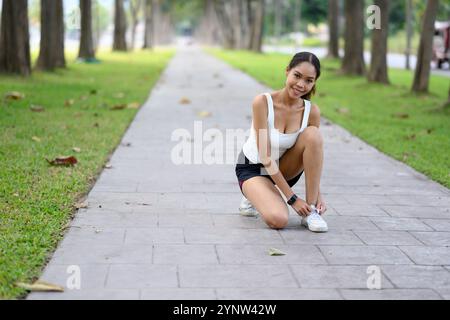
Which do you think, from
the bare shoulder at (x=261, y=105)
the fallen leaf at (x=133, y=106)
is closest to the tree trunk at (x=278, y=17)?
the fallen leaf at (x=133, y=106)

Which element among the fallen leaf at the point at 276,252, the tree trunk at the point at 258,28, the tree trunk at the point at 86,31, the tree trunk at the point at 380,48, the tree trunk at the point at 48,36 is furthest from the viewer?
the tree trunk at the point at 258,28

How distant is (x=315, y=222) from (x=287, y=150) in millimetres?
659

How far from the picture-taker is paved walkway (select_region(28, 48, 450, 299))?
13.8ft

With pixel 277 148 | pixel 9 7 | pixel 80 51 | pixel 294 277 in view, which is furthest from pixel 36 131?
pixel 80 51

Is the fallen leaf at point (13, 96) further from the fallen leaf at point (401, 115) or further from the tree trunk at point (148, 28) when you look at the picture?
the tree trunk at point (148, 28)

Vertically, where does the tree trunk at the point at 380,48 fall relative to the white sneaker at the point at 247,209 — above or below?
above

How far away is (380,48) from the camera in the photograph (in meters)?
17.7

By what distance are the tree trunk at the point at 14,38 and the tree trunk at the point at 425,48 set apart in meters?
8.17

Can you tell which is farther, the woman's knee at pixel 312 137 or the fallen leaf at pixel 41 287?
the woman's knee at pixel 312 137

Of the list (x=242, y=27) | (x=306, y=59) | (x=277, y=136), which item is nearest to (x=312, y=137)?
(x=277, y=136)

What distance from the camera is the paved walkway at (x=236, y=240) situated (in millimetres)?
4203

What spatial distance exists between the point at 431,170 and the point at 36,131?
4.87m

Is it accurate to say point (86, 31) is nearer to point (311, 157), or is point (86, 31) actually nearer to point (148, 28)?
point (311, 157)

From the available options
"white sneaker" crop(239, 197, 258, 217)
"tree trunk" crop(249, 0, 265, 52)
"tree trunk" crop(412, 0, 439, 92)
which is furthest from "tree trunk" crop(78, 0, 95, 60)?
"white sneaker" crop(239, 197, 258, 217)
